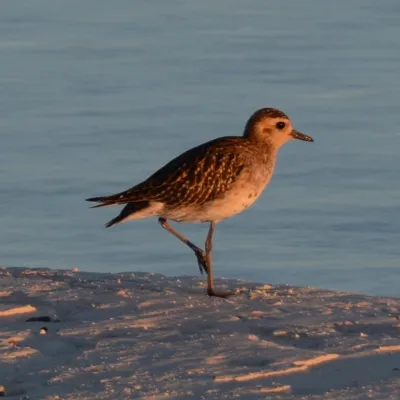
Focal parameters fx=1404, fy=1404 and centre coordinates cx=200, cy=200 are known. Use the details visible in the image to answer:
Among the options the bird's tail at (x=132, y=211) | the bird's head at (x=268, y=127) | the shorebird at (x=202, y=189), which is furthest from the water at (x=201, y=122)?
the bird's tail at (x=132, y=211)

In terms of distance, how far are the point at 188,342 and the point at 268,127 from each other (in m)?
3.26

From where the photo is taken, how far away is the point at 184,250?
13.9 meters

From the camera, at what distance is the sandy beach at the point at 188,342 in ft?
24.4

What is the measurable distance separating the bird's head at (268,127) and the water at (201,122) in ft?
6.99

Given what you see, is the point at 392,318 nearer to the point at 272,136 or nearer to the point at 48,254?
the point at 272,136

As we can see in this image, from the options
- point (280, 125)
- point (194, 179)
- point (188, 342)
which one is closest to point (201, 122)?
point (280, 125)

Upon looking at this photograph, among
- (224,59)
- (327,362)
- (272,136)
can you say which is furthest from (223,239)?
(327,362)

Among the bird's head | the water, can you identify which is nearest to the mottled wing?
the bird's head

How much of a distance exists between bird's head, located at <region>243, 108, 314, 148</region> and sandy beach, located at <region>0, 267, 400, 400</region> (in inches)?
53.5

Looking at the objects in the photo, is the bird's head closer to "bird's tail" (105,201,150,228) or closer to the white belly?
the white belly

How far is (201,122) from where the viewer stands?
16.3m

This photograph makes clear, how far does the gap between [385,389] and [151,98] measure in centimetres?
1020

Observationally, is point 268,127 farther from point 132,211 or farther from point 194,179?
point 132,211

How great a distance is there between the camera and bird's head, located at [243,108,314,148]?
11.1 meters
